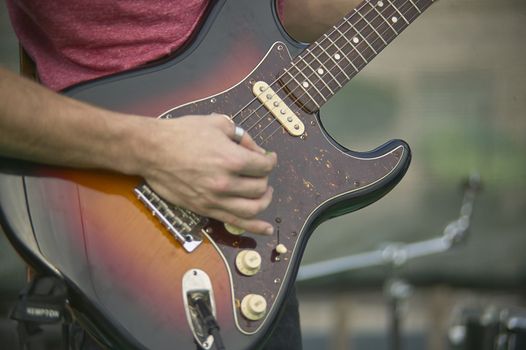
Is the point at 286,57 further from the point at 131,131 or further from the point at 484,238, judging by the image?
the point at 484,238

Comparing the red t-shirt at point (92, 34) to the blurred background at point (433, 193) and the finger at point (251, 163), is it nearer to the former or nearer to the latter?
the finger at point (251, 163)

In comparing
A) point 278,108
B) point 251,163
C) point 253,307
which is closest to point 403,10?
point 278,108

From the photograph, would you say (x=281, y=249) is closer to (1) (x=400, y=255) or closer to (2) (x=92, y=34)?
(2) (x=92, y=34)

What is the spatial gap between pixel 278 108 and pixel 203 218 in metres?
0.23

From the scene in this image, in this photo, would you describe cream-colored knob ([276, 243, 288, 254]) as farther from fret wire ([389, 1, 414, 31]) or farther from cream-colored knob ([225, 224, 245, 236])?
fret wire ([389, 1, 414, 31])

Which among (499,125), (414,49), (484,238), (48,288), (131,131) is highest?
(131,131)

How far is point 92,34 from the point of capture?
1.29m

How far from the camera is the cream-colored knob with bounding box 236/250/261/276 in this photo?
1262mm

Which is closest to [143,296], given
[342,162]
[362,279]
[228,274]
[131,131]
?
[228,274]

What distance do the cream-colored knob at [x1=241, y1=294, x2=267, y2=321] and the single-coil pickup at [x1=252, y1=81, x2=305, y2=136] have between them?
29 cm

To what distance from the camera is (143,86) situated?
1.29 meters

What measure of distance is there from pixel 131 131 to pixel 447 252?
2.66 meters

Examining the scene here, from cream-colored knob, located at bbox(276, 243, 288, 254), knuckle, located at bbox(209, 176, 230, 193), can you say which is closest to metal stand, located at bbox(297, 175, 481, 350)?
cream-colored knob, located at bbox(276, 243, 288, 254)

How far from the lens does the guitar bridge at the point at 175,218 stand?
124 cm
